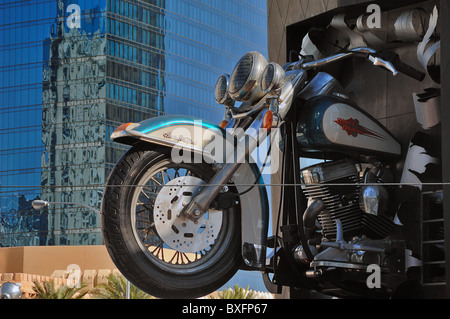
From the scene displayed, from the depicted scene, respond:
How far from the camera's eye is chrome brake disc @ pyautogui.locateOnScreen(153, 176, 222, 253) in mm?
5680

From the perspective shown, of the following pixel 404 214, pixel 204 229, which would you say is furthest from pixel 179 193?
pixel 404 214

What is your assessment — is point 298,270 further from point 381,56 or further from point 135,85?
point 135,85

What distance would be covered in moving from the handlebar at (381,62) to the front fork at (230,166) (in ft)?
2.57

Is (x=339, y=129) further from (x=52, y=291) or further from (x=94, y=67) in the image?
(x=94, y=67)

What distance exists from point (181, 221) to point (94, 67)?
65653 millimetres

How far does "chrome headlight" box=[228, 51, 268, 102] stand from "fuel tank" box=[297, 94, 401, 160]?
502 mm

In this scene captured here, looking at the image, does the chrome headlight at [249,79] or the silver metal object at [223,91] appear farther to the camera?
the silver metal object at [223,91]

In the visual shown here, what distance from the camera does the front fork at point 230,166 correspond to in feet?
18.9

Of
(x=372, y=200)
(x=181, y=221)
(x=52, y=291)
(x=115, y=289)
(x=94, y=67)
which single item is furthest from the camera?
(x=94, y=67)

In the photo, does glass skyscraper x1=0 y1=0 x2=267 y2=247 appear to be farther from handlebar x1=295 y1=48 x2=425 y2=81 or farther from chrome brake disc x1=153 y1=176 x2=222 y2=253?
chrome brake disc x1=153 y1=176 x2=222 y2=253

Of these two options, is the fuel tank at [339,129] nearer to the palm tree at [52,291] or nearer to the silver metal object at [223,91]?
the silver metal object at [223,91]

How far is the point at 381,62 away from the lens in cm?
668

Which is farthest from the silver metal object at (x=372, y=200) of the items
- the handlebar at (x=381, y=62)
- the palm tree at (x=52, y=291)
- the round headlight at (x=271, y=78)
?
the palm tree at (x=52, y=291)

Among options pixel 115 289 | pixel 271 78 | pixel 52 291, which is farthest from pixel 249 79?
pixel 52 291
